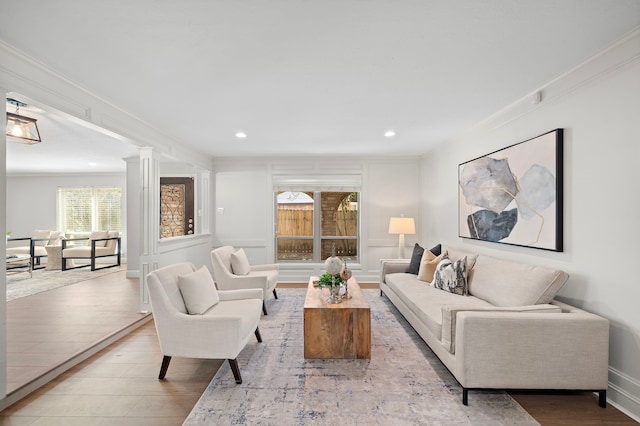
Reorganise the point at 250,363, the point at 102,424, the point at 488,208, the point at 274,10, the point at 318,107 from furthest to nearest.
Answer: the point at 488,208, the point at 318,107, the point at 250,363, the point at 102,424, the point at 274,10

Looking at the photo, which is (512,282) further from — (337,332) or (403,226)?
(403,226)

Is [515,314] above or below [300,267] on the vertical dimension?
above

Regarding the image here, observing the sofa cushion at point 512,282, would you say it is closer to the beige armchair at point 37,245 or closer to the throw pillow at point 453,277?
the throw pillow at point 453,277

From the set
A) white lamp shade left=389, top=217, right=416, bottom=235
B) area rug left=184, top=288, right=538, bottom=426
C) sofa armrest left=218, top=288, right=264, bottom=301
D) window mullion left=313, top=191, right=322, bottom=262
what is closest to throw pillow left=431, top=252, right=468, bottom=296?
area rug left=184, top=288, right=538, bottom=426

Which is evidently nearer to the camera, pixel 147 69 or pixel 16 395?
pixel 16 395

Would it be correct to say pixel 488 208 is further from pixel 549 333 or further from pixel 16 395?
pixel 16 395

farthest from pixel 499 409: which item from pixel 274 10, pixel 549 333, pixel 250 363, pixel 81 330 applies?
pixel 81 330

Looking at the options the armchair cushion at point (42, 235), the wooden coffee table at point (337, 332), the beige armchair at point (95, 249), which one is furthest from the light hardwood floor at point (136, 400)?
the armchair cushion at point (42, 235)

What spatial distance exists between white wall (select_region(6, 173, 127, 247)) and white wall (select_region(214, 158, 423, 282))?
16.8 feet

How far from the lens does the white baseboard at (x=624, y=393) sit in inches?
80.1

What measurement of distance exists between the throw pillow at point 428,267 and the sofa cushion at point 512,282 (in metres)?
0.56

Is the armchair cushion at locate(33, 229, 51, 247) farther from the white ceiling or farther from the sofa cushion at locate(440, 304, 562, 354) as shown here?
the sofa cushion at locate(440, 304, 562, 354)

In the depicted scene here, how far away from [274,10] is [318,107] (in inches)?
62.4

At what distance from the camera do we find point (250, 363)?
2.77 m
